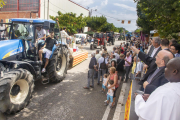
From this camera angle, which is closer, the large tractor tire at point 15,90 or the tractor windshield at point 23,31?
the large tractor tire at point 15,90

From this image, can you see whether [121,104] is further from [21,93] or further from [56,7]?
[56,7]

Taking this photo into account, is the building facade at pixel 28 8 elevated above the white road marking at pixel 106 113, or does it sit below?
above

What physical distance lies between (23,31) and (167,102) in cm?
503

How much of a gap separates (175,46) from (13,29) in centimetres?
538

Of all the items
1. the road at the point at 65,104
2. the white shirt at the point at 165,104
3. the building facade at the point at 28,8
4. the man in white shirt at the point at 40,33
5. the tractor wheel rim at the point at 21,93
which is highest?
the building facade at the point at 28,8

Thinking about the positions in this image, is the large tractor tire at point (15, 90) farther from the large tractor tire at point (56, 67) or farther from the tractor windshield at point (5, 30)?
the tractor windshield at point (5, 30)

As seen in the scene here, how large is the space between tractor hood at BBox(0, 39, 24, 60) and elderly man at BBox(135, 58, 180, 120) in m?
→ 4.16

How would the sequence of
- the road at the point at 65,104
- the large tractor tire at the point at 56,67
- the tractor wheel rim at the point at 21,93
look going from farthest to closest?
the large tractor tire at the point at 56,67, the road at the point at 65,104, the tractor wheel rim at the point at 21,93

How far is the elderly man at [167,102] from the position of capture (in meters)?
1.52

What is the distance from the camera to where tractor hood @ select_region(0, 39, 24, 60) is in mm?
4352

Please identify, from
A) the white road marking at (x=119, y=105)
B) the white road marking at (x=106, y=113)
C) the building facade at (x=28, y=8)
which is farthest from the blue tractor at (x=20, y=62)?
the building facade at (x=28, y=8)

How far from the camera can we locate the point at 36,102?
4883 mm

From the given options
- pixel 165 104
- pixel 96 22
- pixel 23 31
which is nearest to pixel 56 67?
pixel 23 31

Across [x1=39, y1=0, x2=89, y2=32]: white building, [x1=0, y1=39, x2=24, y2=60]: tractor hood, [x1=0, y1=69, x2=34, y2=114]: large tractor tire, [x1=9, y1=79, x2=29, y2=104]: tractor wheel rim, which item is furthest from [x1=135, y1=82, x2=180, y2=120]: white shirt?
[x1=39, y1=0, x2=89, y2=32]: white building
